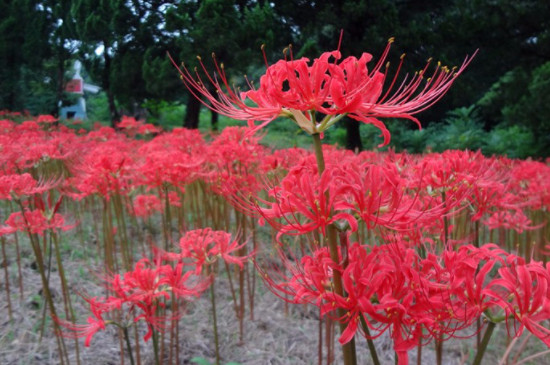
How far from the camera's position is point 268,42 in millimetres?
7895

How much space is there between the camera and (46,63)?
1057cm

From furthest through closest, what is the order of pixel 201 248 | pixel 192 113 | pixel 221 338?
pixel 192 113
pixel 221 338
pixel 201 248

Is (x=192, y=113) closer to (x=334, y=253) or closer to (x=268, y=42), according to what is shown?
(x=268, y=42)

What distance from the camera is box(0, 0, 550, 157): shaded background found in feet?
26.5

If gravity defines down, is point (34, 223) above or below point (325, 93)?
below

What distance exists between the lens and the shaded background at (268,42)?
809 cm

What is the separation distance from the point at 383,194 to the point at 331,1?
342 inches

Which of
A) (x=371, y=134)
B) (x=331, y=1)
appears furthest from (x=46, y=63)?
(x=371, y=134)

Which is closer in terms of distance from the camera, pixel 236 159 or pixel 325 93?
pixel 325 93

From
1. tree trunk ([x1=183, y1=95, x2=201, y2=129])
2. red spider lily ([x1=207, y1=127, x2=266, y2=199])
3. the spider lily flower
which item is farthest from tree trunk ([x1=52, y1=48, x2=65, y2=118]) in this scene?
the spider lily flower

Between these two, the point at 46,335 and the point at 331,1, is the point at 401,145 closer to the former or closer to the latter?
the point at 331,1

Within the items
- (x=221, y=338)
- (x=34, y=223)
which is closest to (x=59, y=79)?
(x=221, y=338)

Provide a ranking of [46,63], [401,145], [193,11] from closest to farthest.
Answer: [193,11] < [46,63] < [401,145]

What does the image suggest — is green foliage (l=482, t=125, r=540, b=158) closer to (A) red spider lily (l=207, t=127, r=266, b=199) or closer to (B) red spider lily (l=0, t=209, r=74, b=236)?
(A) red spider lily (l=207, t=127, r=266, b=199)
